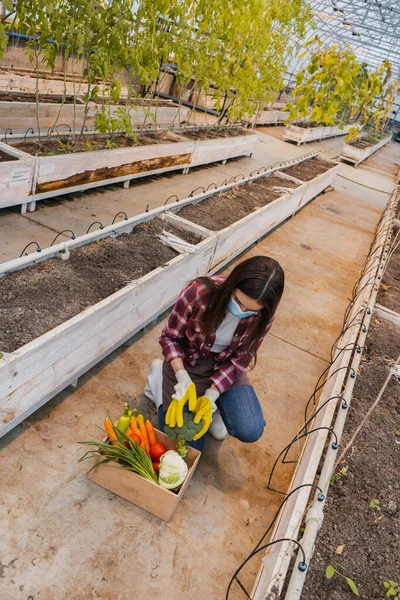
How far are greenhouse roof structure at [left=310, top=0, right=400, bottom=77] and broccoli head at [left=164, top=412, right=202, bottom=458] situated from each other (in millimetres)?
19219

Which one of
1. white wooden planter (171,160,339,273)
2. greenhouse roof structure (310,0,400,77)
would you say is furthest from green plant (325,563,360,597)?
greenhouse roof structure (310,0,400,77)

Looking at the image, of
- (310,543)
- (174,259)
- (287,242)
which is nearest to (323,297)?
(287,242)

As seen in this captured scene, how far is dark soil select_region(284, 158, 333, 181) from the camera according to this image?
8.02 metres

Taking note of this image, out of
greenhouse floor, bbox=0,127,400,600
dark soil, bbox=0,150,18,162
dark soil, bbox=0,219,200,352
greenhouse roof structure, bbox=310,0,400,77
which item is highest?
greenhouse roof structure, bbox=310,0,400,77

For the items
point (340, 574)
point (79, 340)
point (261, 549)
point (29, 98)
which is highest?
point (29, 98)

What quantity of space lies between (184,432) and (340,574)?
0.87 metres

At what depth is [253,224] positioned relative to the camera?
5.05 metres

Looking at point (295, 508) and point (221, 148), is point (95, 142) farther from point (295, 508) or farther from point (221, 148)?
point (295, 508)

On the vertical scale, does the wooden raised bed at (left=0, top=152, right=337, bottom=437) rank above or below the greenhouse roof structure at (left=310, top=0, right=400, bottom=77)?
below

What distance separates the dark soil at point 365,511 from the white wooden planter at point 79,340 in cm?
148

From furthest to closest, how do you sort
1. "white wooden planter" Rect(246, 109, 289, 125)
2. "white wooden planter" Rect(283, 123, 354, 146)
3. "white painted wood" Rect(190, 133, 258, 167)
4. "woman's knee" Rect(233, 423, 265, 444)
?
1. "white wooden planter" Rect(246, 109, 289, 125)
2. "white wooden planter" Rect(283, 123, 354, 146)
3. "white painted wood" Rect(190, 133, 258, 167)
4. "woman's knee" Rect(233, 423, 265, 444)

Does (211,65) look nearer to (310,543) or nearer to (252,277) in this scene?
(252,277)

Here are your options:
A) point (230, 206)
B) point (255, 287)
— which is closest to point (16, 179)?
point (230, 206)

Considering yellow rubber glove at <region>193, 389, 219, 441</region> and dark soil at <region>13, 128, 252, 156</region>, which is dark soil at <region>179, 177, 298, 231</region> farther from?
yellow rubber glove at <region>193, 389, 219, 441</region>
